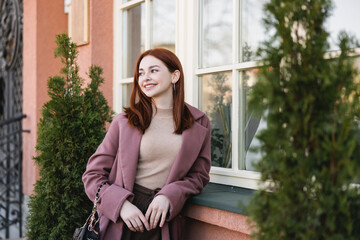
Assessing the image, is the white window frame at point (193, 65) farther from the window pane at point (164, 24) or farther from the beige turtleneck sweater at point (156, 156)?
the beige turtleneck sweater at point (156, 156)

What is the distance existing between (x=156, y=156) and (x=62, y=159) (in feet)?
3.33

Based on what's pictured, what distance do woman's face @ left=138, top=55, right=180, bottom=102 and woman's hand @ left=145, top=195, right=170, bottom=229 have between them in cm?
58

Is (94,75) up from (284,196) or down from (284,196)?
up

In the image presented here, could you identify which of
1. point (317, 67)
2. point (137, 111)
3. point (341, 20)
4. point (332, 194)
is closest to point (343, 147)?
point (332, 194)

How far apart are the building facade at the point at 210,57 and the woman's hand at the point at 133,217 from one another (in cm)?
36

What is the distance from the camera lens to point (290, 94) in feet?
4.34

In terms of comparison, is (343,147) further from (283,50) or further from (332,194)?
(283,50)

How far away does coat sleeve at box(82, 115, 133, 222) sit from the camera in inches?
84.4

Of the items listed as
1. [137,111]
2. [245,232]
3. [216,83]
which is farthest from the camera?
[216,83]

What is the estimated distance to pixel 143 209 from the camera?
2.20m

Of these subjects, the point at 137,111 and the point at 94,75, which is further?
the point at 94,75

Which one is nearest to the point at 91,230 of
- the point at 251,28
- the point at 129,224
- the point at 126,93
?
the point at 129,224

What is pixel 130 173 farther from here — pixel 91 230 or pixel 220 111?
pixel 220 111

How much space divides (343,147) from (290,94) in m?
0.23
